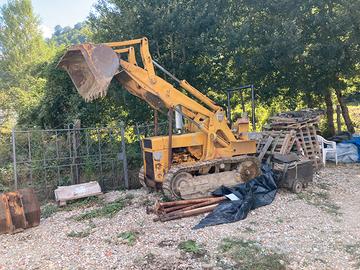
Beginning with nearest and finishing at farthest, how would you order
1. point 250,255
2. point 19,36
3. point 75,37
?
1. point 250,255
2. point 19,36
3. point 75,37

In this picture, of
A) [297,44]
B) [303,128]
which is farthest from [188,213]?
[297,44]

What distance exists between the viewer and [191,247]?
4973 mm

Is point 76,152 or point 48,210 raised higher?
point 76,152

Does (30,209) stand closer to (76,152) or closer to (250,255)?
(76,152)

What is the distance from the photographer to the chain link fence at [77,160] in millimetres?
8539

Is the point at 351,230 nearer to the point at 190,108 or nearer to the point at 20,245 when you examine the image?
the point at 190,108

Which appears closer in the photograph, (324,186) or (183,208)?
(183,208)

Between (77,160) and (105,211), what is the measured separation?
237 centimetres

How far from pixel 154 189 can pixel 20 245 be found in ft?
10.3

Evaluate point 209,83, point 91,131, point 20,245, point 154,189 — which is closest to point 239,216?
point 154,189

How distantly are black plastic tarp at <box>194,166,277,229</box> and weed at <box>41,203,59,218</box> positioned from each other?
10.2 ft

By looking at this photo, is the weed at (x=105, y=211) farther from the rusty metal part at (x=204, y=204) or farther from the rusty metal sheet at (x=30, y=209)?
the rusty metal part at (x=204, y=204)

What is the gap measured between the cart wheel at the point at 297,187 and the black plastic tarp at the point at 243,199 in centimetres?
52

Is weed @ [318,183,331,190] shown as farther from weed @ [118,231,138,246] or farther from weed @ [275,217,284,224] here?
weed @ [118,231,138,246]
